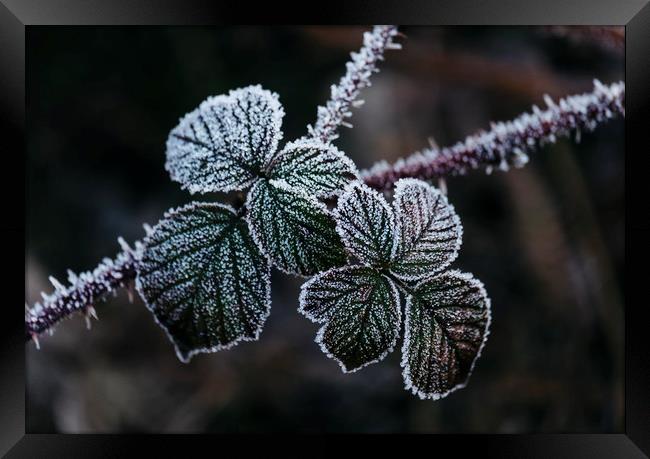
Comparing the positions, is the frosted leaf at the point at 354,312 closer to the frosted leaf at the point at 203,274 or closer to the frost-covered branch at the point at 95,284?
the frosted leaf at the point at 203,274

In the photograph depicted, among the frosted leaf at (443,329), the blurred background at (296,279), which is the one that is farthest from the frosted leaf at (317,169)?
the blurred background at (296,279)

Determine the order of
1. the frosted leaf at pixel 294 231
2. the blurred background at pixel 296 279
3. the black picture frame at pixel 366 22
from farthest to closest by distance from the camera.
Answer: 1. the blurred background at pixel 296 279
2. the black picture frame at pixel 366 22
3. the frosted leaf at pixel 294 231

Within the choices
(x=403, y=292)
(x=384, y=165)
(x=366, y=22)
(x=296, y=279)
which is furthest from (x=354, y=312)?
(x=296, y=279)

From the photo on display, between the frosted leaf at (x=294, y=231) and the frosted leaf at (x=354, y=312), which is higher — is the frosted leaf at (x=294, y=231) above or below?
above

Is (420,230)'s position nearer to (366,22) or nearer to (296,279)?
(366,22)

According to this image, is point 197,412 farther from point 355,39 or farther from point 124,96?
point 355,39
